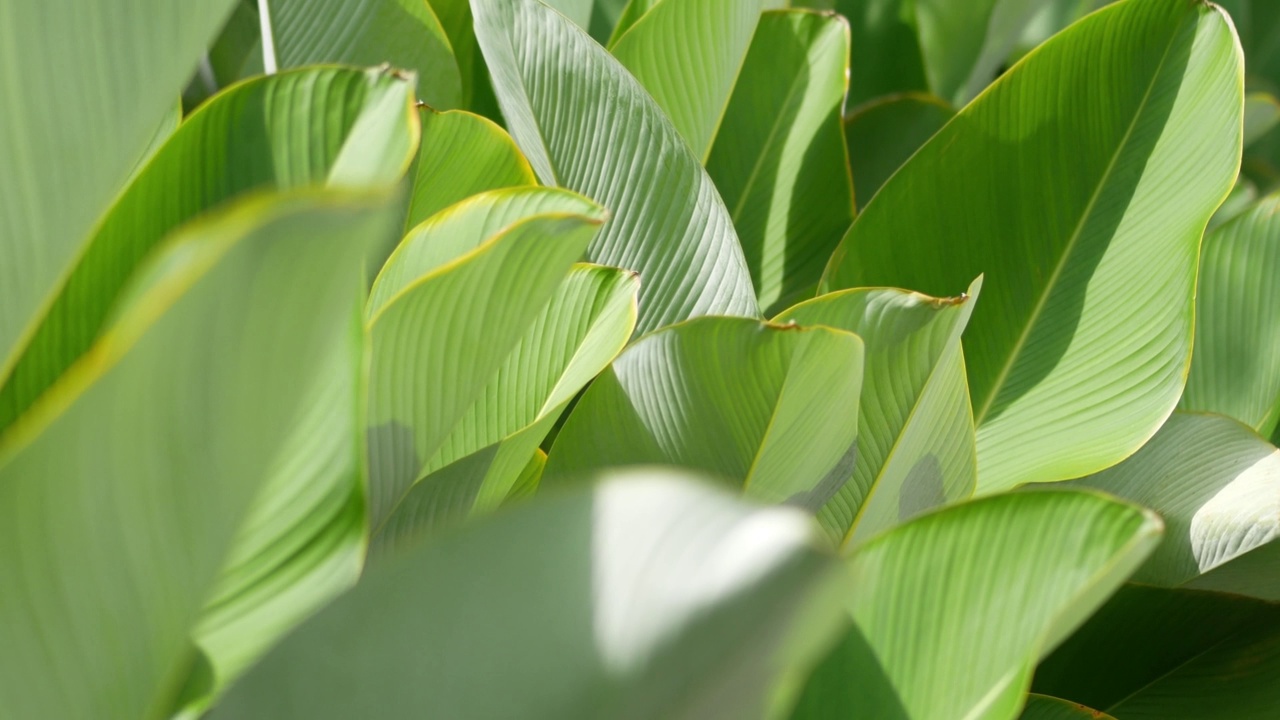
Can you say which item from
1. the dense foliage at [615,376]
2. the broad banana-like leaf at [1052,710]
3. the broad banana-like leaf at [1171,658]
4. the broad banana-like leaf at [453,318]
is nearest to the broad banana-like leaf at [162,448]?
the dense foliage at [615,376]

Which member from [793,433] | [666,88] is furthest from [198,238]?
[666,88]

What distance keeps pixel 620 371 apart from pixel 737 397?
48 millimetres

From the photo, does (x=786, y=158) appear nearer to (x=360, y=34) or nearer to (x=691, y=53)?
(x=691, y=53)

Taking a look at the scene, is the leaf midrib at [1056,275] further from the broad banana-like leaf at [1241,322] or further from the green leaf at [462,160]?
the green leaf at [462,160]

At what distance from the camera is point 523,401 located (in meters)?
0.44

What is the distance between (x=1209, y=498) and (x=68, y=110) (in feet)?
1.73

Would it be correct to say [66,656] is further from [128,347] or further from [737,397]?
[737,397]

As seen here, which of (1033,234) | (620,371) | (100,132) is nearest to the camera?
(100,132)

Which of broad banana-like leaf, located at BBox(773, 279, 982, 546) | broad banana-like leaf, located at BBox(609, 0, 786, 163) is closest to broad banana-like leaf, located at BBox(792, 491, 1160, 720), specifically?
broad banana-like leaf, located at BBox(773, 279, 982, 546)

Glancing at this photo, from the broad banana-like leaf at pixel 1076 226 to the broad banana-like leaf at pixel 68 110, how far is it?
0.36 meters

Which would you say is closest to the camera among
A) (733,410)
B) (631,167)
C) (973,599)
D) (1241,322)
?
(973,599)

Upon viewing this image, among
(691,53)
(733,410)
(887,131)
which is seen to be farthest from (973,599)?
(887,131)

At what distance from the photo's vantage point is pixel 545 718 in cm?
23

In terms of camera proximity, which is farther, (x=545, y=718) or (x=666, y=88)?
(x=666, y=88)
